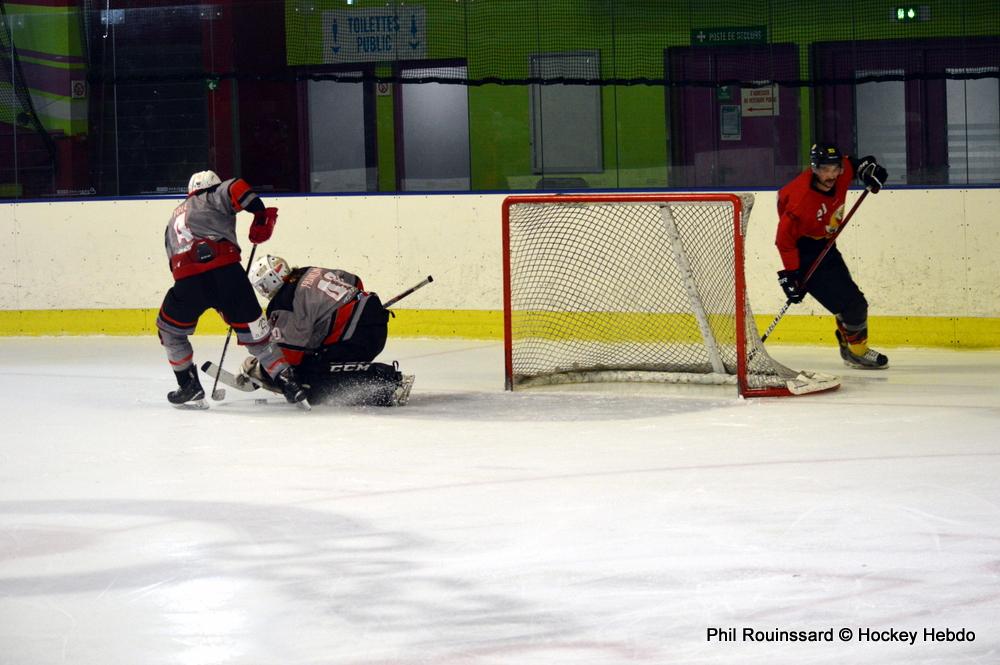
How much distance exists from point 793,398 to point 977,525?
A: 7.64ft

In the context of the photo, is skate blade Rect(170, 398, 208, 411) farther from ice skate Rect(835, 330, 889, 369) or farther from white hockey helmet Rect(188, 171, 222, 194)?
ice skate Rect(835, 330, 889, 369)

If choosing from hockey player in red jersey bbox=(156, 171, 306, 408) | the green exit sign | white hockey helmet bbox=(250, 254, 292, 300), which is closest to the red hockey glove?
hockey player in red jersey bbox=(156, 171, 306, 408)

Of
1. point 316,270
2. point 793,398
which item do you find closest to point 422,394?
point 316,270

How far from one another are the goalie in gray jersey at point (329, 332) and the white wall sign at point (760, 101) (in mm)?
2804

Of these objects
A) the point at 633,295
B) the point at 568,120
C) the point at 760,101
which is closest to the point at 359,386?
the point at 633,295

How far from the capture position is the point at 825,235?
6906mm

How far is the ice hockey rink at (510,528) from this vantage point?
3094mm

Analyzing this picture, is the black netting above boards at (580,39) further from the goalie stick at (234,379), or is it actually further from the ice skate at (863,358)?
the goalie stick at (234,379)

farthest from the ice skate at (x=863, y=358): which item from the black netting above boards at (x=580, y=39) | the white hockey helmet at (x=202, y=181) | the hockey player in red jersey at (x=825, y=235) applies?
the white hockey helmet at (x=202, y=181)

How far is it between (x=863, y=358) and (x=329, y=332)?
2.56m

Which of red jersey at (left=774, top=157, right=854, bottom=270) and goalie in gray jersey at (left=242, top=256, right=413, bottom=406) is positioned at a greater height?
red jersey at (left=774, top=157, right=854, bottom=270)

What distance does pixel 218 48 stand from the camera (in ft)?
29.6

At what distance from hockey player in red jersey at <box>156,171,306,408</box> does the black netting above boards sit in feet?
9.15

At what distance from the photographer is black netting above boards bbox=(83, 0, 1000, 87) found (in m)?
7.96
